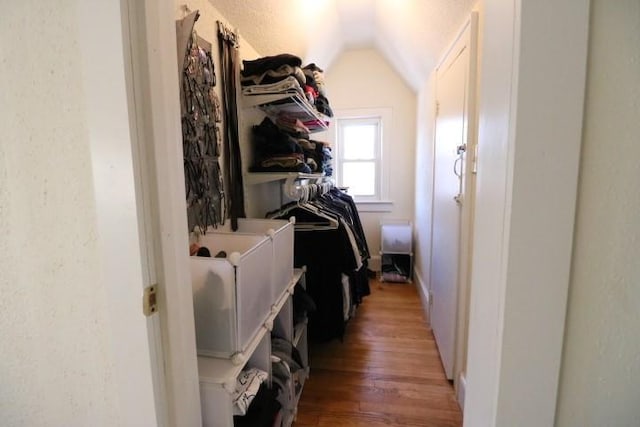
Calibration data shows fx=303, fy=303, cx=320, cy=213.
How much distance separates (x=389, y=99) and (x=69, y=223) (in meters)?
3.50

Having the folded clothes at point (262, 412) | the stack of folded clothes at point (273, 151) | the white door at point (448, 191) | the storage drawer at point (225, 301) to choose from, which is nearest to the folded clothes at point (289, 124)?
the stack of folded clothes at point (273, 151)

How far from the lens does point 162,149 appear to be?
621 millimetres

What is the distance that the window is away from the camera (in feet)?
12.5

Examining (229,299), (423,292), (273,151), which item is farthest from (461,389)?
(273,151)

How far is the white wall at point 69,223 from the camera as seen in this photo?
23.4 inches

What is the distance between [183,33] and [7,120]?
20.8 inches

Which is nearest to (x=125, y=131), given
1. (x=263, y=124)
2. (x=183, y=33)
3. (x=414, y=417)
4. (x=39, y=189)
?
(x=39, y=189)

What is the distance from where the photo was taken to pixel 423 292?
2.86 m

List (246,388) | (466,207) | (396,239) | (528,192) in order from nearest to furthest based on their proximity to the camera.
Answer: (528,192), (246,388), (466,207), (396,239)

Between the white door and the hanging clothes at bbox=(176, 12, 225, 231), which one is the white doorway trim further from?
the white door

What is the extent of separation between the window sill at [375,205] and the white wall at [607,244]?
3271 mm

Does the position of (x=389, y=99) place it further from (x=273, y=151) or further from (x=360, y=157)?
(x=273, y=151)

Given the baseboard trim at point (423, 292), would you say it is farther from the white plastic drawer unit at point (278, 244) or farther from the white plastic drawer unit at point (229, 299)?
the white plastic drawer unit at point (229, 299)

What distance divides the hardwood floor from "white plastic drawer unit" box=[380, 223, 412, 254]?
0.94 meters
